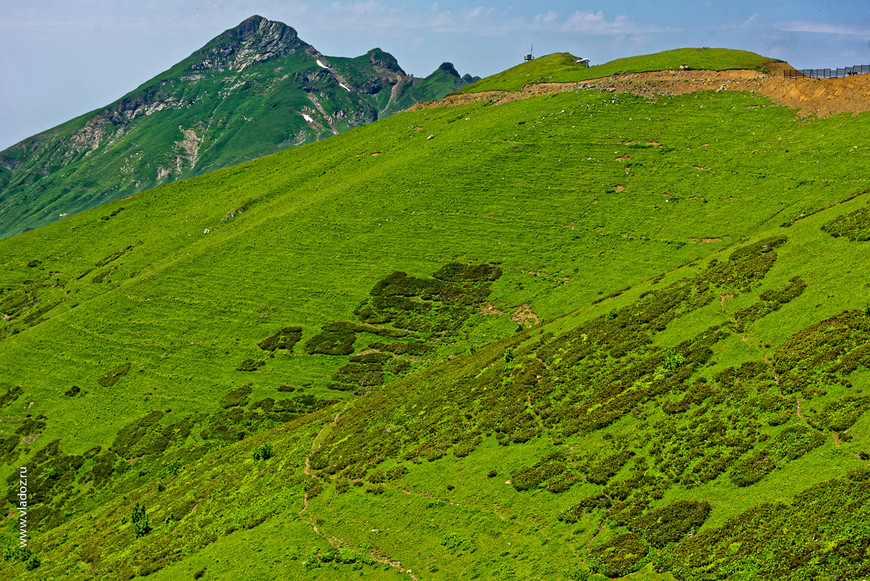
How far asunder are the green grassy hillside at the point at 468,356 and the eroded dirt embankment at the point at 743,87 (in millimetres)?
3551

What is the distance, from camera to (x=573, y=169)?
92125 millimetres

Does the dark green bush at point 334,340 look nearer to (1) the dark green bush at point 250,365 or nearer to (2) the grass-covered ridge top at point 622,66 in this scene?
(1) the dark green bush at point 250,365

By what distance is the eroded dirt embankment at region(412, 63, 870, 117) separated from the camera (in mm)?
81500

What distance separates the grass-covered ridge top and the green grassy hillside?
11592 millimetres

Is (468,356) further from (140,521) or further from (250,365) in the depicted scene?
(140,521)

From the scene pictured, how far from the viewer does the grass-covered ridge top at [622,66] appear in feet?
343

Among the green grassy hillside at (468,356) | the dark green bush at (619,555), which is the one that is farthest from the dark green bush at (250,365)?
the dark green bush at (619,555)

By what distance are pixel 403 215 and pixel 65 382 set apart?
5758cm

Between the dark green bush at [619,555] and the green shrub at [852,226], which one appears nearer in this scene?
the dark green bush at [619,555]

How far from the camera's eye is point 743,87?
3794 inches

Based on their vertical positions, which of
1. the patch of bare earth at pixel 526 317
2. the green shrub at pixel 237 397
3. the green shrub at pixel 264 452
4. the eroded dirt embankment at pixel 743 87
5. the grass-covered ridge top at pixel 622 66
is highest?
the grass-covered ridge top at pixel 622 66

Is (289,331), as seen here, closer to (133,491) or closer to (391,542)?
(133,491)

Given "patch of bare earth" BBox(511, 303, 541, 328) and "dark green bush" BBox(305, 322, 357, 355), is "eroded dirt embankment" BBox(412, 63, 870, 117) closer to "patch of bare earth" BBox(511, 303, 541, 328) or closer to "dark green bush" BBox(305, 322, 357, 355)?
"patch of bare earth" BBox(511, 303, 541, 328)

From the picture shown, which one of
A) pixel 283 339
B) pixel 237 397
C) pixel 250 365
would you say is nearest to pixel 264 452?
pixel 237 397
